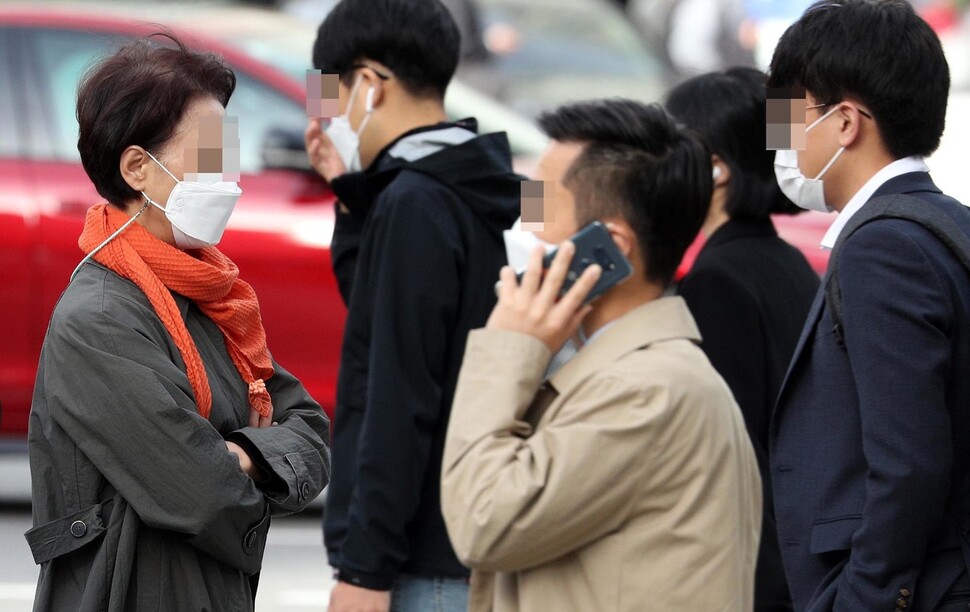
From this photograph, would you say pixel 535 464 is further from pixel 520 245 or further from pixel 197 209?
pixel 197 209

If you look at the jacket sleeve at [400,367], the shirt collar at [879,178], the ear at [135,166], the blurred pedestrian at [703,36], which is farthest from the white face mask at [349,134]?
the blurred pedestrian at [703,36]

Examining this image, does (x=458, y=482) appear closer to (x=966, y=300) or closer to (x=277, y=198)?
(x=966, y=300)

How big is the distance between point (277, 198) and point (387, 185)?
2.79m

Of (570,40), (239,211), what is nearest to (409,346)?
(239,211)

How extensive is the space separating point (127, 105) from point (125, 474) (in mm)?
652

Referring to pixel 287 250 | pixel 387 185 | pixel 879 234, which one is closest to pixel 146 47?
pixel 387 185

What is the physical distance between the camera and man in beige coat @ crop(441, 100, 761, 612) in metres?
2.06

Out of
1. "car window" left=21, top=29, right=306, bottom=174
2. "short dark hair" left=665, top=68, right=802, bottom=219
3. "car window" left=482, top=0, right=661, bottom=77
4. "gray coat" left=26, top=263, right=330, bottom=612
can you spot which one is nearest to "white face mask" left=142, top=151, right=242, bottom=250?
"gray coat" left=26, top=263, right=330, bottom=612

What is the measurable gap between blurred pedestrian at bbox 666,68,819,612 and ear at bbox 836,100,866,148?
69cm

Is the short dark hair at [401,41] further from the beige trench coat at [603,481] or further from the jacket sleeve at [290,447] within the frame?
the beige trench coat at [603,481]

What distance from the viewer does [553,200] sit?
91.2 inches

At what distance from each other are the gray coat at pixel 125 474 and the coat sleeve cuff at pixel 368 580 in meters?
0.45

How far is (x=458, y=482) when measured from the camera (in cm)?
209

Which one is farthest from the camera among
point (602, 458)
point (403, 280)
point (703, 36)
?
point (703, 36)
